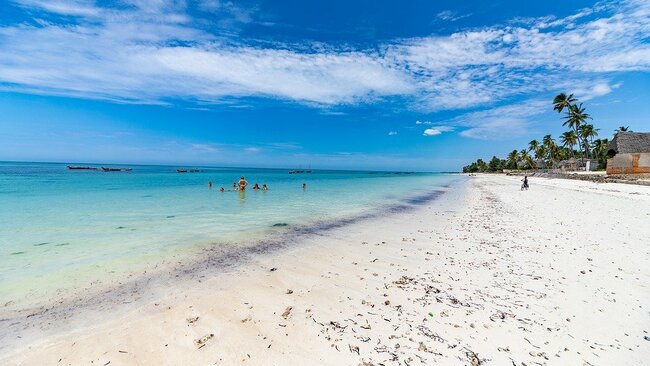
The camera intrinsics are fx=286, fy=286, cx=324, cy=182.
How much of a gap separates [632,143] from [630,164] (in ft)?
18.2

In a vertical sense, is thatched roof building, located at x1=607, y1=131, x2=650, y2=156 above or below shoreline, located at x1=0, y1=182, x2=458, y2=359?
above

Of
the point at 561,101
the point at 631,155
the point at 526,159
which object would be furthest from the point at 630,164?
the point at 526,159

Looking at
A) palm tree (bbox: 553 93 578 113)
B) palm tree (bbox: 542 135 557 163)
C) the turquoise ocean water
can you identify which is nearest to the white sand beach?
the turquoise ocean water

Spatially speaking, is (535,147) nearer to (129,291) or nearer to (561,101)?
(561,101)

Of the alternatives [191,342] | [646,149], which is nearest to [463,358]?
[191,342]

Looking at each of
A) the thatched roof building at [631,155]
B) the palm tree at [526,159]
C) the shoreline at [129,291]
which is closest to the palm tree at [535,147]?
the palm tree at [526,159]

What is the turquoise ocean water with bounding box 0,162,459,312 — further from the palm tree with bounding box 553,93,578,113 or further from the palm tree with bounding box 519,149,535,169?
the palm tree with bounding box 519,149,535,169

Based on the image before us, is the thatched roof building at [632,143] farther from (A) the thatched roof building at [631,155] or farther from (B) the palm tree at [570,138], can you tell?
(B) the palm tree at [570,138]

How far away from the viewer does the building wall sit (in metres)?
30.6

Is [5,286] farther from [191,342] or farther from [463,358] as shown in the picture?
[463,358]

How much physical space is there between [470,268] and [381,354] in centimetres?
426

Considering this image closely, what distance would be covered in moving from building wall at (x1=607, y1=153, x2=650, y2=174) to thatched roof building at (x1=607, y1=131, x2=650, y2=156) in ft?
8.94

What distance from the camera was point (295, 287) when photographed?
6055mm

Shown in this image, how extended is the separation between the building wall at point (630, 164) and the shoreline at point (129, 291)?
40.9m
